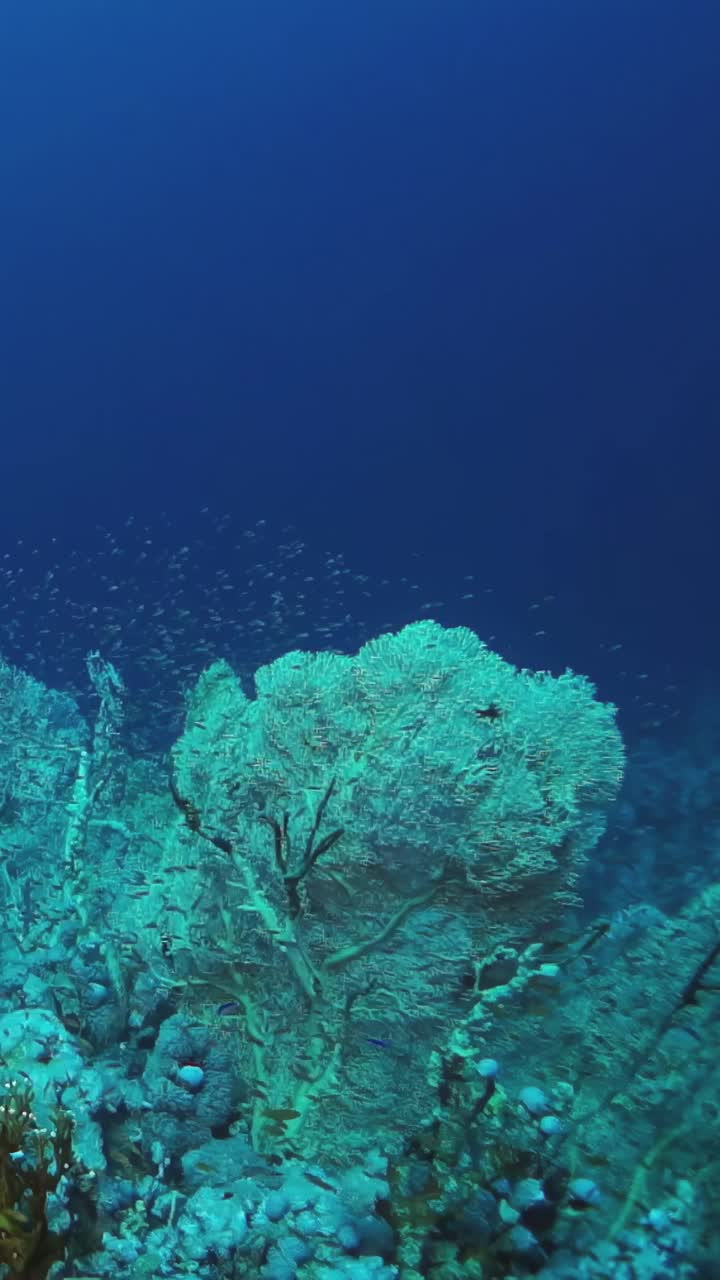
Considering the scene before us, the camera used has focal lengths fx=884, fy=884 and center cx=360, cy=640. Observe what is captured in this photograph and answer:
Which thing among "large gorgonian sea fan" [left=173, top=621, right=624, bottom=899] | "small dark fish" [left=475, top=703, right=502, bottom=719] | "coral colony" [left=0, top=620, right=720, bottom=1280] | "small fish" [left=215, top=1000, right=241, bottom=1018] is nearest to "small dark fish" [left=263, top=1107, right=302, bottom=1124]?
"coral colony" [left=0, top=620, right=720, bottom=1280]

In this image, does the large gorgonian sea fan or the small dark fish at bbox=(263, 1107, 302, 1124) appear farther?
the large gorgonian sea fan

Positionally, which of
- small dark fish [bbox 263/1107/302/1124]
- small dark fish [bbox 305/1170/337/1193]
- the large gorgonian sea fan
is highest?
the large gorgonian sea fan

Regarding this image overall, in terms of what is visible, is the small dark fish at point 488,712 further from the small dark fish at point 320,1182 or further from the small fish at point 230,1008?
the small dark fish at point 320,1182

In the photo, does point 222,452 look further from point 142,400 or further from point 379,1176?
point 379,1176

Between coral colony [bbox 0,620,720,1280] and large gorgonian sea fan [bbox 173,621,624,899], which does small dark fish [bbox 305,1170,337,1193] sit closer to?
coral colony [bbox 0,620,720,1280]

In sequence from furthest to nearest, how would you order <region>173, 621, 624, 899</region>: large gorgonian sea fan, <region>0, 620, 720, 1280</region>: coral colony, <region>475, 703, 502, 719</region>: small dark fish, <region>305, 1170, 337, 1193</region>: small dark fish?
<region>475, 703, 502, 719</region>: small dark fish
<region>173, 621, 624, 899</region>: large gorgonian sea fan
<region>305, 1170, 337, 1193</region>: small dark fish
<region>0, 620, 720, 1280</region>: coral colony

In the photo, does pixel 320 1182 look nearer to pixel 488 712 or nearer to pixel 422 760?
pixel 422 760

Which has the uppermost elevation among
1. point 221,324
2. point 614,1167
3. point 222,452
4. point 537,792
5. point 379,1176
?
point 221,324

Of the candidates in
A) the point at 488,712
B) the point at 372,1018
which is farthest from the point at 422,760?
the point at 372,1018

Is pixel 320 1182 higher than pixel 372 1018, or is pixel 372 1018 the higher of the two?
pixel 372 1018

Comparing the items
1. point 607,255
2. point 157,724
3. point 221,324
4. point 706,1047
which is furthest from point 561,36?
point 706,1047

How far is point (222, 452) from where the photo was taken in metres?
79.1

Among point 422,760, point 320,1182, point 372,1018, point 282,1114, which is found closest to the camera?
point 320,1182

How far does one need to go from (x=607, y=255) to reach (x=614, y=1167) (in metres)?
87.9
